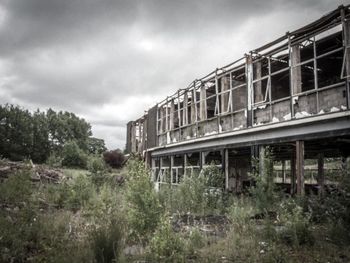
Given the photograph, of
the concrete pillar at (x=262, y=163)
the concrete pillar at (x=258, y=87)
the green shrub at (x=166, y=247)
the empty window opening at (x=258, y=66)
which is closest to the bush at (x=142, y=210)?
the green shrub at (x=166, y=247)

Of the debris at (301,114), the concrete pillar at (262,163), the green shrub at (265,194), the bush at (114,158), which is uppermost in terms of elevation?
the debris at (301,114)

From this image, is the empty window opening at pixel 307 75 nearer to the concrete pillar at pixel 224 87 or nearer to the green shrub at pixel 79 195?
the concrete pillar at pixel 224 87

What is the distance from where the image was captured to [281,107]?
42.9 feet

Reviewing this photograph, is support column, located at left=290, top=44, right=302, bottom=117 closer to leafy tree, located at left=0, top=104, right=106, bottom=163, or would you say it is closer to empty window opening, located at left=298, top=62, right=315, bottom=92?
empty window opening, located at left=298, top=62, right=315, bottom=92

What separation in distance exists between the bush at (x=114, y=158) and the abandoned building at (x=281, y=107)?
16.9 m

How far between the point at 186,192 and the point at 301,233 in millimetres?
6252

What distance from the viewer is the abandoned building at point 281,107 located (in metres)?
11.1

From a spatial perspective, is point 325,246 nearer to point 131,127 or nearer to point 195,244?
point 195,244

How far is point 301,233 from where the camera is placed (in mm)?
7199

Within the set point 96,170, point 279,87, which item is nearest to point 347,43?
point 279,87

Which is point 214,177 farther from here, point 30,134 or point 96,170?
point 30,134

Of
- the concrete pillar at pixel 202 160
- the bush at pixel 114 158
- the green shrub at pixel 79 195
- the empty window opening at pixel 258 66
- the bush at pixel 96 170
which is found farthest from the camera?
the bush at pixel 114 158

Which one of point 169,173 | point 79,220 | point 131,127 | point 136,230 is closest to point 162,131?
point 169,173

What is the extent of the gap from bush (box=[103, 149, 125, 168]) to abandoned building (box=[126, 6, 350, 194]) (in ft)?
55.3
